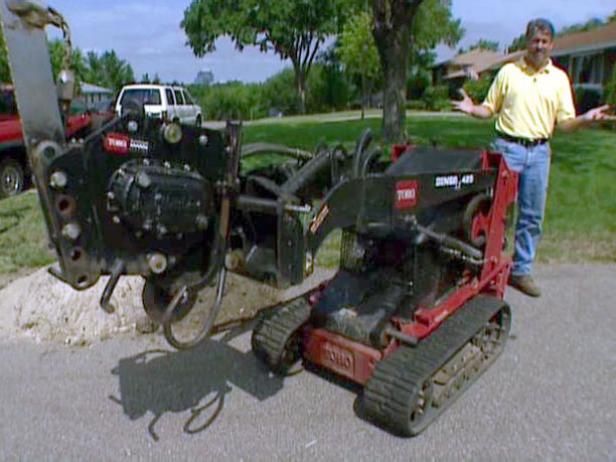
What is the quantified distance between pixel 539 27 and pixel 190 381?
3.50 m

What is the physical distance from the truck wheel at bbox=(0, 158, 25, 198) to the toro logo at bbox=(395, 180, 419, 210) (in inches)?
330

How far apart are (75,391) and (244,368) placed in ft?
3.31

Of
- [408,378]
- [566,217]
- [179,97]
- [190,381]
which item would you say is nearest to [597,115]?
[408,378]

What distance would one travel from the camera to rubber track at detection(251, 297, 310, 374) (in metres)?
3.50

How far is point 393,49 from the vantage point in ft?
43.4

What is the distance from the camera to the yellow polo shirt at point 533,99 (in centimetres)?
449

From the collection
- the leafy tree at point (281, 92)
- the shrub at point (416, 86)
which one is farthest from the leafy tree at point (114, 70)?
the shrub at point (416, 86)

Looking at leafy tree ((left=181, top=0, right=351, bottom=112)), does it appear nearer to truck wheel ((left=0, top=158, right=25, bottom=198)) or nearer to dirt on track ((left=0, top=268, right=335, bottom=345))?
truck wheel ((left=0, top=158, right=25, bottom=198))

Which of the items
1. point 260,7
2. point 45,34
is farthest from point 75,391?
point 260,7

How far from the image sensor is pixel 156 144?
2.18m

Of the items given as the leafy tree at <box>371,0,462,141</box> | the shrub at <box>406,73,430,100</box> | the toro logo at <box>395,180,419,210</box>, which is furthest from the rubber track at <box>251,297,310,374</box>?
the shrub at <box>406,73,430,100</box>

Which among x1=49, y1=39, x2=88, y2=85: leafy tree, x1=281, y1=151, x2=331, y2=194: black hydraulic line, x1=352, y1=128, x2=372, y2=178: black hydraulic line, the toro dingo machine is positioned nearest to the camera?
the toro dingo machine

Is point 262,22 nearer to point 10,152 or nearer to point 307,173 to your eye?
point 10,152

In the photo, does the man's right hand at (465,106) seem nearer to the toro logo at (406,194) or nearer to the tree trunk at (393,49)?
the toro logo at (406,194)
